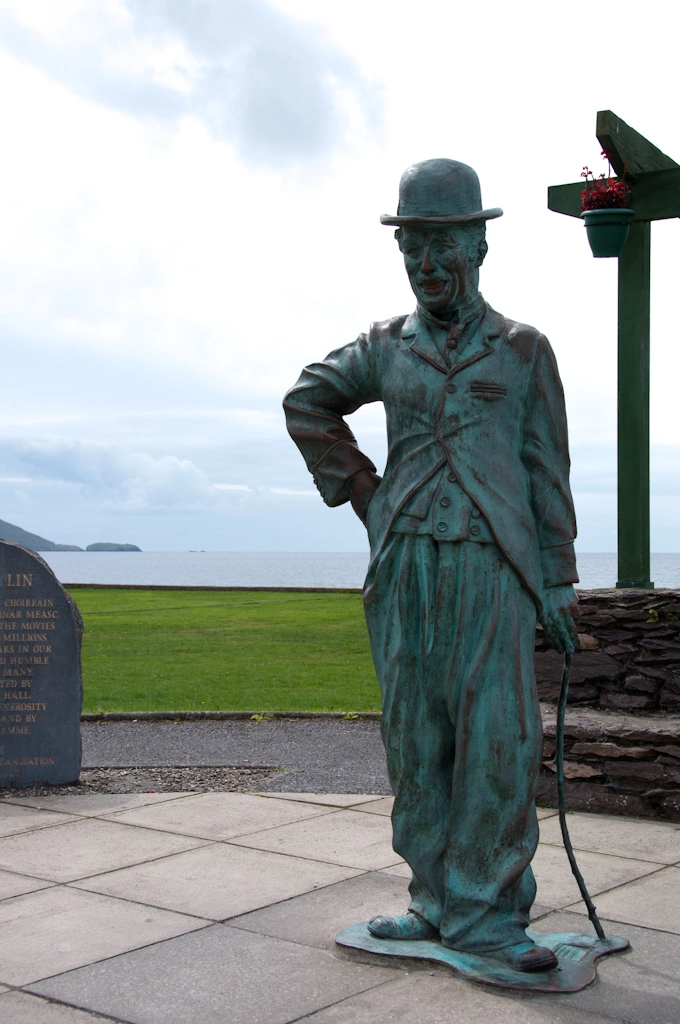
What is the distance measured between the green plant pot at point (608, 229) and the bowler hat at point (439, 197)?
145 inches

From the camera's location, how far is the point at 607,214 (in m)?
7.53

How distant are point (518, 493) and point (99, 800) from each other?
4125mm

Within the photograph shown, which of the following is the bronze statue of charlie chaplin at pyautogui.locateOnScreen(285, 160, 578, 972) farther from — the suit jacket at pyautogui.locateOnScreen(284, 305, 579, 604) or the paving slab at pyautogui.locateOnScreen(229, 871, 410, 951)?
the paving slab at pyautogui.locateOnScreen(229, 871, 410, 951)

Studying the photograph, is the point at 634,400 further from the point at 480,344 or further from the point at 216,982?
the point at 216,982

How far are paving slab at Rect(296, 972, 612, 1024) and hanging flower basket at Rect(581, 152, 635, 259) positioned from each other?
205 inches

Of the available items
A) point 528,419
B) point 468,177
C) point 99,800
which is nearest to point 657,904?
point 528,419

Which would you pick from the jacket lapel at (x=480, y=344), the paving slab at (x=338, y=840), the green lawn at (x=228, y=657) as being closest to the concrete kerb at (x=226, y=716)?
the green lawn at (x=228, y=657)

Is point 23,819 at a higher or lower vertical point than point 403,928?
lower

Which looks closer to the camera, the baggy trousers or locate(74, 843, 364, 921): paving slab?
the baggy trousers

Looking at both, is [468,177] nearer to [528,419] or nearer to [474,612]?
[528,419]

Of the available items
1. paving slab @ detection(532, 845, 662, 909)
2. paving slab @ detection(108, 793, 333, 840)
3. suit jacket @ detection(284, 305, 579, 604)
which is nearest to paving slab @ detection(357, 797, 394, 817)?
paving slab @ detection(108, 793, 333, 840)

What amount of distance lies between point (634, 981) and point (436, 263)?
2.62m

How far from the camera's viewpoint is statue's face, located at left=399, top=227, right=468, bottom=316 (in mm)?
4094

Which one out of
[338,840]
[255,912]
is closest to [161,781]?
[338,840]
